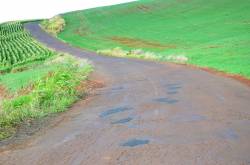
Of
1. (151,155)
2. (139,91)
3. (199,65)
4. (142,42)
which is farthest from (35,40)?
(151,155)

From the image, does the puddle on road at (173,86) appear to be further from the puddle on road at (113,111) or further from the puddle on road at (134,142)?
the puddle on road at (134,142)

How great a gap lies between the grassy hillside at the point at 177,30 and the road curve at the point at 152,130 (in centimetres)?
664

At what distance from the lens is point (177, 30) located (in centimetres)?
6184

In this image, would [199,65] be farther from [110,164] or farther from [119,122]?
[110,164]

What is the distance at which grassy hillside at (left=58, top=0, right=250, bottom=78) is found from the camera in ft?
113

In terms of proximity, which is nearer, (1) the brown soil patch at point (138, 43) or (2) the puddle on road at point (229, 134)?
(2) the puddle on road at point (229, 134)

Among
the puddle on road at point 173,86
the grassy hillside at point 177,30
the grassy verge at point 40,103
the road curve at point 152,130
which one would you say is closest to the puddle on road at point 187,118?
the road curve at point 152,130

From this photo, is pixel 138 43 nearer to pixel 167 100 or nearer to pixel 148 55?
pixel 148 55

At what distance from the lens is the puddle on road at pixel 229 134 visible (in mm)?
10061

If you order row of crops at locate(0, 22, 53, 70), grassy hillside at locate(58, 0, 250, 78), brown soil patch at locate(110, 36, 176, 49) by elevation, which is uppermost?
grassy hillside at locate(58, 0, 250, 78)

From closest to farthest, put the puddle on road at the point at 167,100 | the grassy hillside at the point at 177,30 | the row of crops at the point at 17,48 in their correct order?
the puddle on road at the point at 167,100, the grassy hillside at the point at 177,30, the row of crops at the point at 17,48

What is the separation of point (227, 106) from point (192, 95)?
286cm

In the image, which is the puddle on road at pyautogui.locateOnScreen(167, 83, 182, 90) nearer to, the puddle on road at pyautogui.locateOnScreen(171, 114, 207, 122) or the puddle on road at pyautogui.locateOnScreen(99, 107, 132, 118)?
the puddle on road at pyautogui.locateOnScreen(99, 107, 132, 118)

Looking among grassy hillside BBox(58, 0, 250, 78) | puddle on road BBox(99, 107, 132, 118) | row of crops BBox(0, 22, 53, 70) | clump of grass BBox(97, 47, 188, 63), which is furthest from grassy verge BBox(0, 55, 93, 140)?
row of crops BBox(0, 22, 53, 70)
